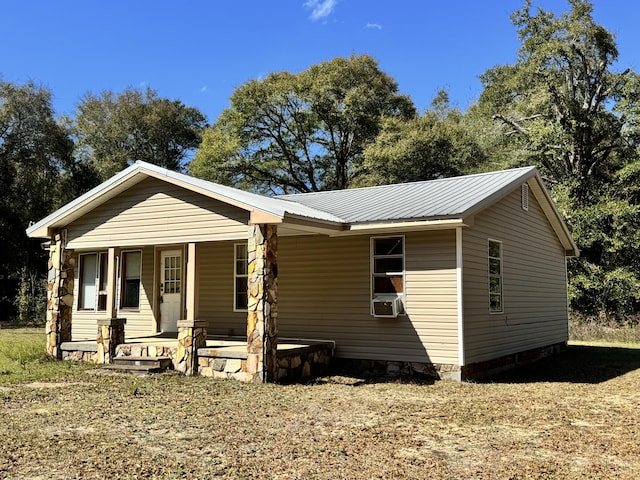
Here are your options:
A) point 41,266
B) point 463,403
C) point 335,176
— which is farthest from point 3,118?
point 463,403

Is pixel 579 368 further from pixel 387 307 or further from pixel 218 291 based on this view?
pixel 218 291

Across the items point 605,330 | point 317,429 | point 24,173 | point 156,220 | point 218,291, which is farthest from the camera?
point 24,173

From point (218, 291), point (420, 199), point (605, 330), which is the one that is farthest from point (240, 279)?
point (605, 330)

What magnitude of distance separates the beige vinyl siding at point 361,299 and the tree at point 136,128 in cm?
2445

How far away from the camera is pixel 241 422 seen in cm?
621

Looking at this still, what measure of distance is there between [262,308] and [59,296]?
5144 millimetres

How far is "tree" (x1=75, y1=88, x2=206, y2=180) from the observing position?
3356 cm

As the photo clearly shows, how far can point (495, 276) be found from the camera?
10.9 meters

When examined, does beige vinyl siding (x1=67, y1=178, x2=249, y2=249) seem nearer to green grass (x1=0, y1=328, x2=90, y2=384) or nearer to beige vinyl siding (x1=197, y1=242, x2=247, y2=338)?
beige vinyl siding (x1=197, y1=242, x2=247, y2=338)

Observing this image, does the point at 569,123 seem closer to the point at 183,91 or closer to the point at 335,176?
the point at 335,176

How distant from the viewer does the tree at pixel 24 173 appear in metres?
24.4

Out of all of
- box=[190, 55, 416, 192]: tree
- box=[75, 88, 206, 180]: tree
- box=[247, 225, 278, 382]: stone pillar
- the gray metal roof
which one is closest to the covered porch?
box=[247, 225, 278, 382]: stone pillar

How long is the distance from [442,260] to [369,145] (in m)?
18.1

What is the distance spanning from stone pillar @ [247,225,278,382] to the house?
0.07ft
